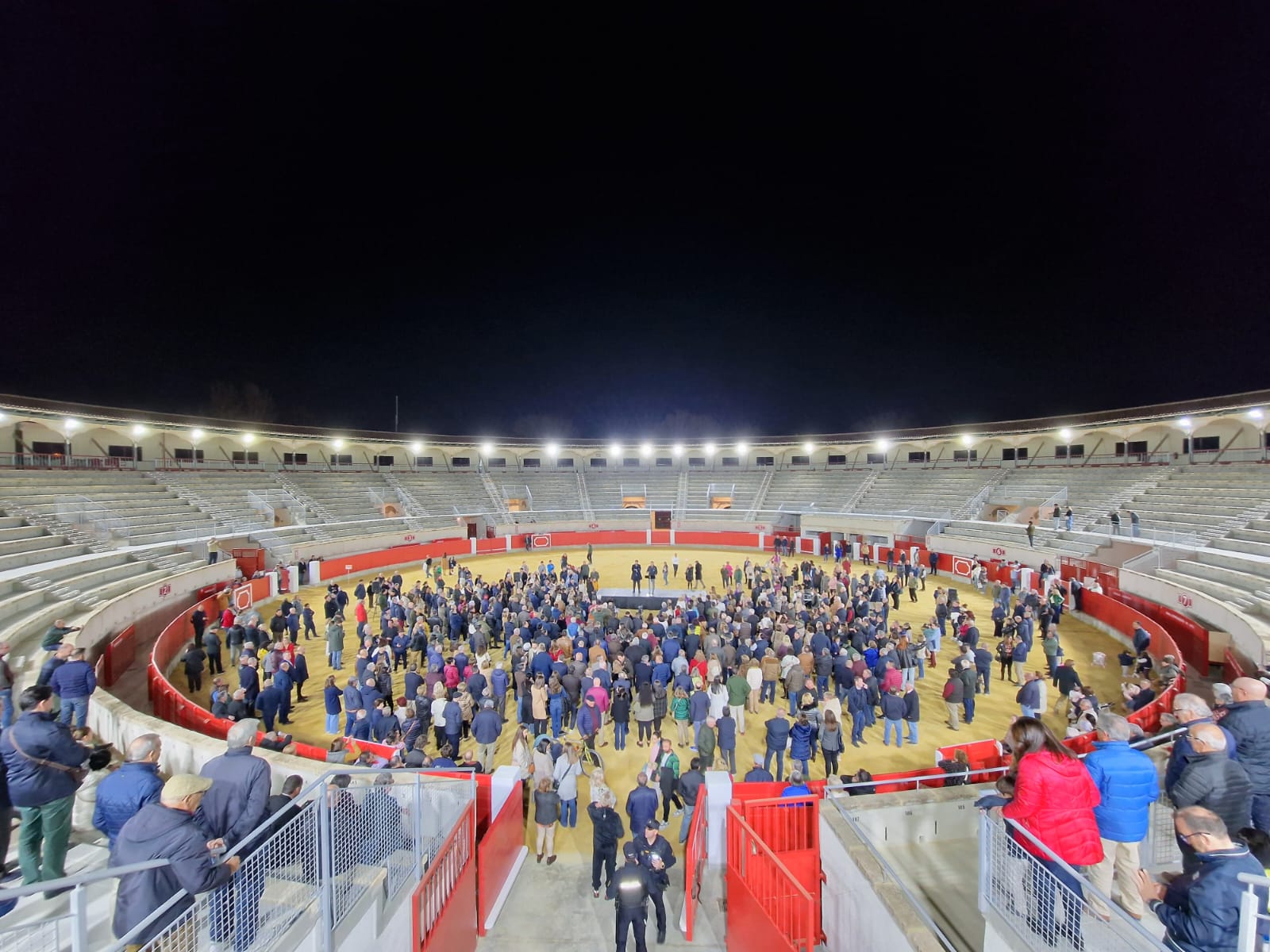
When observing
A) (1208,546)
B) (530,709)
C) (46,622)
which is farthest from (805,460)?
(46,622)

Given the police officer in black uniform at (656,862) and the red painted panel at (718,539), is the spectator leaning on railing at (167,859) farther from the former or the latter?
the red painted panel at (718,539)

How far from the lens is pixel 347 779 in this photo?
5184 mm

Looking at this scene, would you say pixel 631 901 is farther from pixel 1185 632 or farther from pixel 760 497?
pixel 760 497

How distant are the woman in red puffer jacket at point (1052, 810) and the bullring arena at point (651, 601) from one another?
14cm

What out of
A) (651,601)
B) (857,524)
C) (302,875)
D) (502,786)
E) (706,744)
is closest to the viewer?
(302,875)

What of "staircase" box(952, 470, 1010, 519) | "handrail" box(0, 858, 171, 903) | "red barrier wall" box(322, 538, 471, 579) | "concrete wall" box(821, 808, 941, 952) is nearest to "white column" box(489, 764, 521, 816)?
"concrete wall" box(821, 808, 941, 952)

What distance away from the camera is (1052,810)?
380cm

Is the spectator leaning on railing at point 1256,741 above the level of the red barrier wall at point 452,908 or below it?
above

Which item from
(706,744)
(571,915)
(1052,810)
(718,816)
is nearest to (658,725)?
(706,744)

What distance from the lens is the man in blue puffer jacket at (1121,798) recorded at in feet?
12.5

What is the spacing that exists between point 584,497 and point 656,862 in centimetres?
4137

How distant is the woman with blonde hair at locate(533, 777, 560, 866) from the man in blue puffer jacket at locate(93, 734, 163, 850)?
4.24m

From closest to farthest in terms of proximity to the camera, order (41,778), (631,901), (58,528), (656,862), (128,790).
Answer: (128,790) → (41,778) → (631,901) → (656,862) → (58,528)

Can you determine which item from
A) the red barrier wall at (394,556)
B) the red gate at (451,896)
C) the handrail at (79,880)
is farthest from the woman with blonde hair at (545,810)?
the red barrier wall at (394,556)
